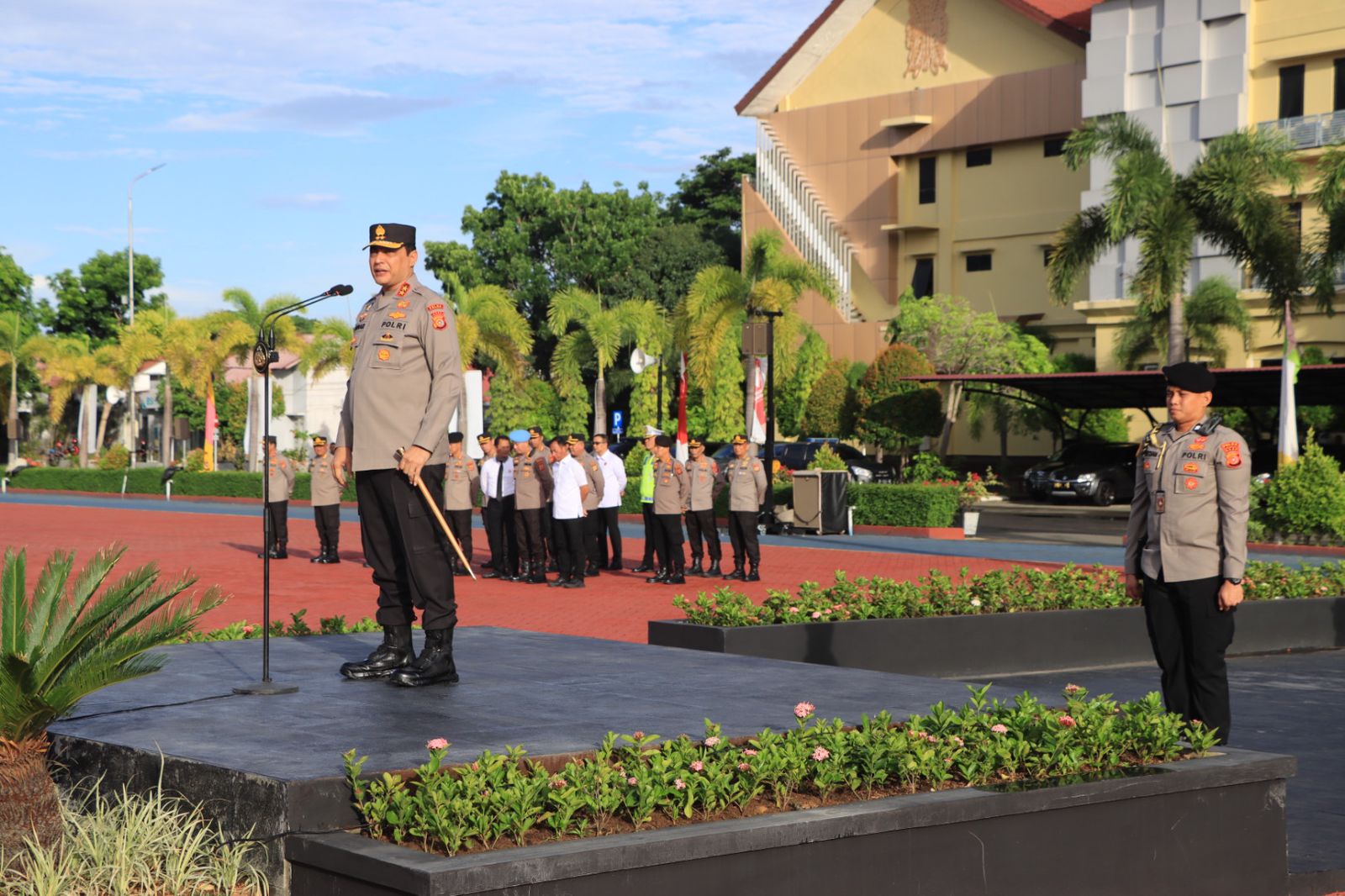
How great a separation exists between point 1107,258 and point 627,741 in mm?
40568

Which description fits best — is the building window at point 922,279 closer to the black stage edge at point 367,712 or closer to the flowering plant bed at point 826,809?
the black stage edge at point 367,712

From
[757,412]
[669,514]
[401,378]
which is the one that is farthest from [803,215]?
[401,378]

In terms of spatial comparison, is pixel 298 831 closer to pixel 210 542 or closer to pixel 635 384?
pixel 210 542

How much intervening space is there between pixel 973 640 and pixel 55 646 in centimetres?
730

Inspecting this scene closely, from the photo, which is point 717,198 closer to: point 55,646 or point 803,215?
point 803,215

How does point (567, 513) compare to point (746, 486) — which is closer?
point (567, 513)

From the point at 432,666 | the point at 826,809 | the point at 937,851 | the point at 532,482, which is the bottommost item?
the point at 937,851

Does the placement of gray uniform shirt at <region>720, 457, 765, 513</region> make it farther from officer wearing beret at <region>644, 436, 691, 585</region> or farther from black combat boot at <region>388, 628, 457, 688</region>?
black combat boot at <region>388, 628, 457, 688</region>

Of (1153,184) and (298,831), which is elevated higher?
(1153,184)

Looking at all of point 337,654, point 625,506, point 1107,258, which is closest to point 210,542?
point 625,506

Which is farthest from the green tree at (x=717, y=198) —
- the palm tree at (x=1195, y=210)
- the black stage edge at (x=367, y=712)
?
the black stage edge at (x=367, y=712)

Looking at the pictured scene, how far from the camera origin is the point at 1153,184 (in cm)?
3203

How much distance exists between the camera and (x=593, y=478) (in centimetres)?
1981

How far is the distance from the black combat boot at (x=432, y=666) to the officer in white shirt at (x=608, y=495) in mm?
12763
